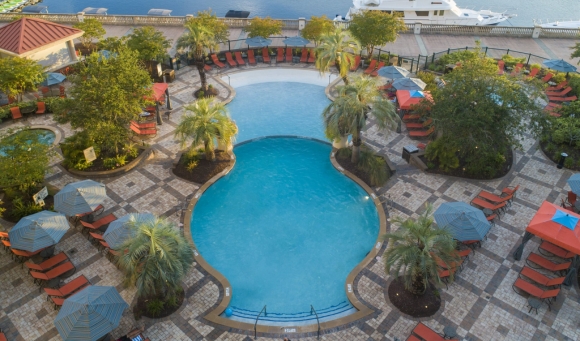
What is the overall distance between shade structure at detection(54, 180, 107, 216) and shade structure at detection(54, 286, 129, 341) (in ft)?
19.5

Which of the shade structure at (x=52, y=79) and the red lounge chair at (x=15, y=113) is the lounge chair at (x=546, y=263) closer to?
the red lounge chair at (x=15, y=113)

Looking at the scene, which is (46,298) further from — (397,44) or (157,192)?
(397,44)

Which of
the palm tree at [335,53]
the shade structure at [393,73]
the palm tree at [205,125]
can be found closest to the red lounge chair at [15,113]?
the palm tree at [205,125]

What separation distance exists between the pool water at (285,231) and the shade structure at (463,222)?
3.67 meters

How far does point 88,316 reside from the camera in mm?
16438

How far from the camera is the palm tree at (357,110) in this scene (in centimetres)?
2494

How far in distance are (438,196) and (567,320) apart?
886 cm

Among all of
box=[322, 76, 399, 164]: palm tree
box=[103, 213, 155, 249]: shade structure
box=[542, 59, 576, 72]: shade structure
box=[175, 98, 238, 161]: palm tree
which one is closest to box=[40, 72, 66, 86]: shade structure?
box=[175, 98, 238, 161]: palm tree

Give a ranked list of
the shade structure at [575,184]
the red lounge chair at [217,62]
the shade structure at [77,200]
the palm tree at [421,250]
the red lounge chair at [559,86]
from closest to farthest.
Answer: the palm tree at [421,250]
the shade structure at [77,200]
the shade structure at [575,184]
the red lounge chair at [559,86]
the red lounge chair at [217,62]

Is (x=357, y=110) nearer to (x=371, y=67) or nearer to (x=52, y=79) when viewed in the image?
(x=371, y=67)

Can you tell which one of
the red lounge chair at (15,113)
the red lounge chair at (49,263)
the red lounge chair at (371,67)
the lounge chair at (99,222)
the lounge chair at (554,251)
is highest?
the red lounge chair at (371,67)

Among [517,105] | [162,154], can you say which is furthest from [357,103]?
[162,154]

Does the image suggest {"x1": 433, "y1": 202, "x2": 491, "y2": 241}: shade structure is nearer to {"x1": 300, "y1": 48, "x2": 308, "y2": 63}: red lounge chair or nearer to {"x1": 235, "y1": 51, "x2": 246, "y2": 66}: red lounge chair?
{"x1": 300, "y1": 48, "x2": 308, "y2": 63}: red lounge chair

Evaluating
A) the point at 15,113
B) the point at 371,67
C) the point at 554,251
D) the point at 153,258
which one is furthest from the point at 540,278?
the point at 15,113
